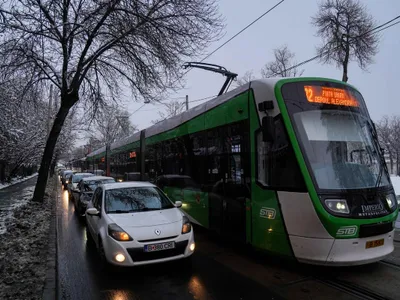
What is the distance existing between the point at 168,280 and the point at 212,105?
13.8ft

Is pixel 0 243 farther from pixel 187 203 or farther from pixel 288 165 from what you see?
pixel 288 165

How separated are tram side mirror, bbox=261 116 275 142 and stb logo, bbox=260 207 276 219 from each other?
1164 mm

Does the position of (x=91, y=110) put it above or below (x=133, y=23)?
below

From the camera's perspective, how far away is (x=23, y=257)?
21.9 ft

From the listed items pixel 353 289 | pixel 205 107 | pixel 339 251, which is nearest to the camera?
pixel 353 289

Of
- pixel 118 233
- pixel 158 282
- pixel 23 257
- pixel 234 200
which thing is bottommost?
pixel 158 282

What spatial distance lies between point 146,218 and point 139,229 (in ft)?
1.42

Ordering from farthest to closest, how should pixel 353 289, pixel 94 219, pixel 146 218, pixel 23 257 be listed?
pixel 94 219 → pixel 23 257 → pixel 146 218 → pixel 353 289

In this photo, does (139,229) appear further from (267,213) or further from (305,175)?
(305,175)

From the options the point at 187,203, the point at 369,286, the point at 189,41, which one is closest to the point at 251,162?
the point at 369,286

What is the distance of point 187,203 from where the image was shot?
9.73 metres

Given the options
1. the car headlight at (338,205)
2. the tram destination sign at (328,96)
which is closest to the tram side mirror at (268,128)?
the tram destination sign at (328,96)

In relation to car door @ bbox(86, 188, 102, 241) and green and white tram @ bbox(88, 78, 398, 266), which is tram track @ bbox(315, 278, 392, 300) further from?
car door @ bbox(86, 188, 102, 241)

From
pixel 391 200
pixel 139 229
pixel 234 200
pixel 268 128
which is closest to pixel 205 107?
pixel 234 200
